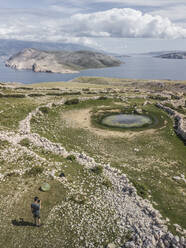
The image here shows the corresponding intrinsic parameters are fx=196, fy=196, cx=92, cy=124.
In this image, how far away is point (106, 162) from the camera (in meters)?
31.1

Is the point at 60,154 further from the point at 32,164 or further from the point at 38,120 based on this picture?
the point at 38,120

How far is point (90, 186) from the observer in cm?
2469

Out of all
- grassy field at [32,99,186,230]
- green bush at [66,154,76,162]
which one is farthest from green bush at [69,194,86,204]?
green bush at [66,154,76,162]

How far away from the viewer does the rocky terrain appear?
719 inches

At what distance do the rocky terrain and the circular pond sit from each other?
4.42m

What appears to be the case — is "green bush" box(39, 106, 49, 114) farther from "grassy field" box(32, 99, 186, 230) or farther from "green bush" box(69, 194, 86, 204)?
"green bush" box(69, 194, 86, 204)

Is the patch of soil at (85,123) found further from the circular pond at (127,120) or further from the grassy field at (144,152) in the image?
the circular pond at (127,120)

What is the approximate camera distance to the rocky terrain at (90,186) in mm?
18250

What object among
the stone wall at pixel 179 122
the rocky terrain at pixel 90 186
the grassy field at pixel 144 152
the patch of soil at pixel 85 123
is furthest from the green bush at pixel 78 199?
the stone wall at pixel 179 122

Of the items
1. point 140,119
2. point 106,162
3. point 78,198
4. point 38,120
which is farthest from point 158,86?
point 78,198

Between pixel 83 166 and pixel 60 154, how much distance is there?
464 cm

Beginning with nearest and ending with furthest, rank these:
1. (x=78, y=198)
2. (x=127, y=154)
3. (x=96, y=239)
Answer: (x=96, y=239) → (x=78, y=198) → (x=127, y=154)

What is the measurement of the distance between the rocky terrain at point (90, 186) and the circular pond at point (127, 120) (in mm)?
4423

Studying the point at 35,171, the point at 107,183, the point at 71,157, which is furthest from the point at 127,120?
the point at 35,171
